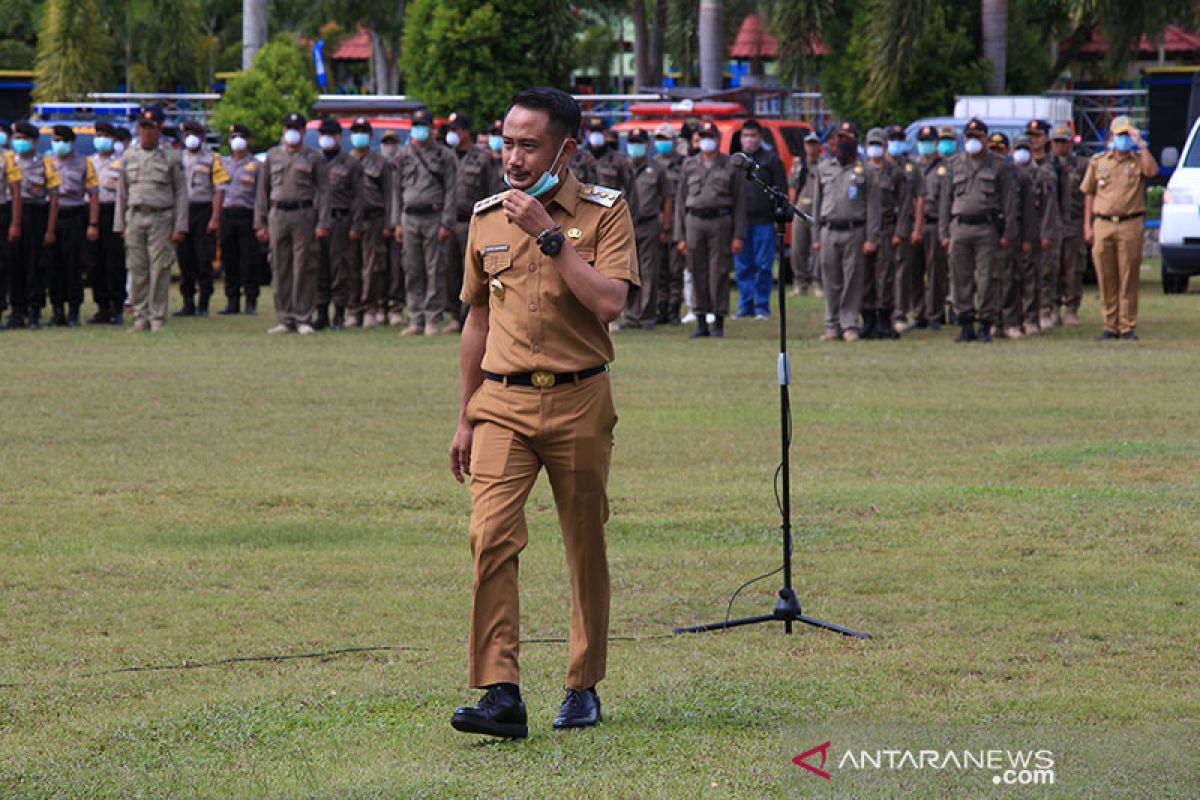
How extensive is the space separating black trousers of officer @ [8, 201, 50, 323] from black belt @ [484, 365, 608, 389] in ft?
53.0

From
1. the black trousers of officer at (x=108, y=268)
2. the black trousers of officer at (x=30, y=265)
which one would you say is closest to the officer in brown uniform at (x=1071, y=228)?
the black trousers of officer at (x=108, y=268)

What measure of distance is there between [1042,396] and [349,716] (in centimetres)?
1022

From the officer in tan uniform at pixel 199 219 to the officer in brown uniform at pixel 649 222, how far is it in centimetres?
500

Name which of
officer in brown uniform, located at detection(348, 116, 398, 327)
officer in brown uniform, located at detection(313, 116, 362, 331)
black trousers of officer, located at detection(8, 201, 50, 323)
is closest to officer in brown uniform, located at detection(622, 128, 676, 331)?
officer in brown uniform, located at detection(348, 116, 398, 327)

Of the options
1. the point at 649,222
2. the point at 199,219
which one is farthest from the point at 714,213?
the point at 199,219

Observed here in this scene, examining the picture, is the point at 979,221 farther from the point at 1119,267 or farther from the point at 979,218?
the point at 1119,267

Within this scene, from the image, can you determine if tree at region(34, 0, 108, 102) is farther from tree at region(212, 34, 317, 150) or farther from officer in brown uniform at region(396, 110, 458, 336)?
officer in brown uniform at region(396, 110, 458, 336)

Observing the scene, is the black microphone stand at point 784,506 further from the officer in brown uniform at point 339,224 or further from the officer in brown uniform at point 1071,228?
the officer in brown uniform at point 1071,228

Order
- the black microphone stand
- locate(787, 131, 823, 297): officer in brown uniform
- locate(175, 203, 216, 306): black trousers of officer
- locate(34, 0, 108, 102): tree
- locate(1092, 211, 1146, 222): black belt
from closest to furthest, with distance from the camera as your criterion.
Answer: the black microphone stand, locate(1092, 211, 1146, 222): black belt, locate(175, 203, 216, 306): black trousers of officer, locate(787, 131, 823, 297): officer in brown uniform, locate(34, 0, 108, 102): tree

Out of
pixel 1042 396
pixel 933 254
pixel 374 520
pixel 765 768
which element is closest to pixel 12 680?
pixel 765 768

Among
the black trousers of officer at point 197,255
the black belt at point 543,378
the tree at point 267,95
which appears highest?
the tree at point 267,95

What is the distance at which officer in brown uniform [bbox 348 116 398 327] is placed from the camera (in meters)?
21.7

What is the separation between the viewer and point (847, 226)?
67.1ft

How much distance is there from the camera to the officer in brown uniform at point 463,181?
68.1ft
